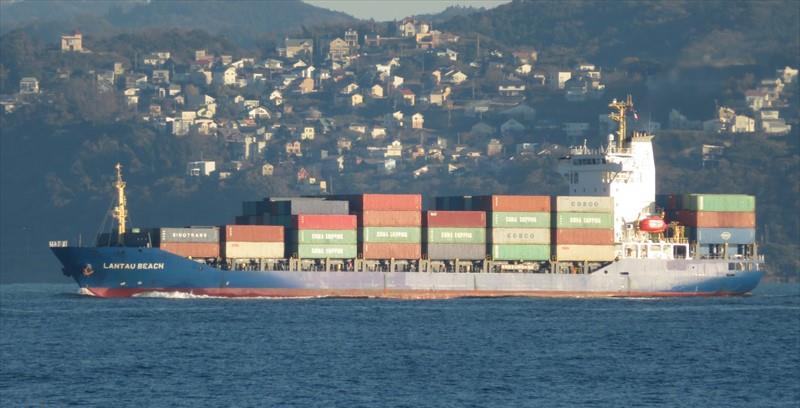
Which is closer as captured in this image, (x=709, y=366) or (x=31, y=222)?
(x=709, y=366)

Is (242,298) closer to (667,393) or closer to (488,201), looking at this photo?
(488,201)

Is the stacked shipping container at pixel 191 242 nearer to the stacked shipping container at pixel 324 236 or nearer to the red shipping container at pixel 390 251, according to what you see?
the stacked shipping container at pixel 324 236

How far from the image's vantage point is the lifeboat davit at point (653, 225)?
97.1m

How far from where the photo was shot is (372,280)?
9212cm

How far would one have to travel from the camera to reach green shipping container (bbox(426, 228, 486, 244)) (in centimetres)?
9294

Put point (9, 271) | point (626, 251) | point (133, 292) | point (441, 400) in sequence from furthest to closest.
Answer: point (9, 271)
point (626, 251)
point (133, 292)
point (441, 400)

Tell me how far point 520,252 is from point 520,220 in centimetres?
174

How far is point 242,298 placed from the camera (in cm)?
9038

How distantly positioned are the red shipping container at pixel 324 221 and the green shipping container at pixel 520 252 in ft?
26.4

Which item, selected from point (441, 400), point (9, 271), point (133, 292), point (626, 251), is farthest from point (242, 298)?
point (9, 271)

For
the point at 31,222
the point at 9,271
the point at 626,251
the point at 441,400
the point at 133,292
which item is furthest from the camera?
the point at 31,222

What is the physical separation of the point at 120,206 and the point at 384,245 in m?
13.9

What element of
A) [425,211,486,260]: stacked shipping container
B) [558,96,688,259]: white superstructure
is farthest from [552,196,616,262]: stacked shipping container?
[425,211,486,260]: stacked shipping container

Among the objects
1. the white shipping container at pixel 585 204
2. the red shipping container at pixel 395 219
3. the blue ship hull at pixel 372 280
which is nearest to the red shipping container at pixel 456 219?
the red shipping container at pixel 395 219
